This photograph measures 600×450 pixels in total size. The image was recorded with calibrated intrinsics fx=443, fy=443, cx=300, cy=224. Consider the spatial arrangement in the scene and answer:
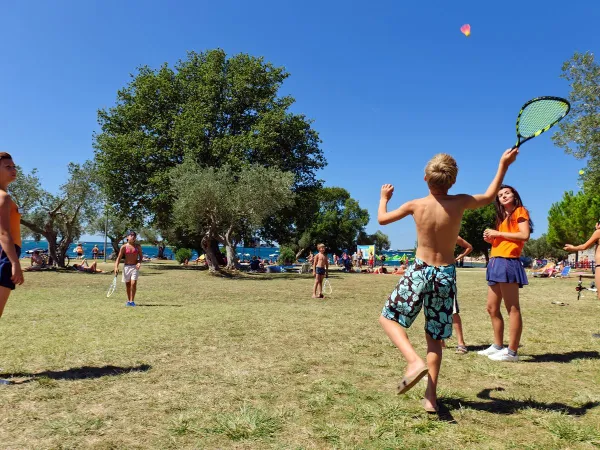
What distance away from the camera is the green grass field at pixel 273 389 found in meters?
3.31

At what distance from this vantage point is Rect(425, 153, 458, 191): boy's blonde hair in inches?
154

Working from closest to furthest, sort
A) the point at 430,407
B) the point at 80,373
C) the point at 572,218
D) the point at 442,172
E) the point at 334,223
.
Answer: the point at 430,407 → the point at 442,172 → the point at 80,373 → the point at 572,218 → the point at 334,223

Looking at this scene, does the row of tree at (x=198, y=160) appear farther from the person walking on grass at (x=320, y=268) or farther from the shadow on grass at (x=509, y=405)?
the shadow on grass at (x=509, y=405)

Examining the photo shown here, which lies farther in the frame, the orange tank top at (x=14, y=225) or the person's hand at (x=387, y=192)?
the orange tank top at (x=14, y=225)

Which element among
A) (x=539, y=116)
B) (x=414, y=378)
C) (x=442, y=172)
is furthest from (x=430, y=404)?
(x=539, y=116)

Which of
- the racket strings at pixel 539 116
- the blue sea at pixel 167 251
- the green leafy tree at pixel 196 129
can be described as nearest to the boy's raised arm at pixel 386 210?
the racket strings at pixel 539 116

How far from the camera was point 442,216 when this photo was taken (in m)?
3.82

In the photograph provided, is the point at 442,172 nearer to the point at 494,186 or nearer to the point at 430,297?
the point at 494,186

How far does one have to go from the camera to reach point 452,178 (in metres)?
3.94

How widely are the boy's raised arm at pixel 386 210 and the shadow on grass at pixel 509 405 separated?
1775 millimetres

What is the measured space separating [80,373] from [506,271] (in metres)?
5.32

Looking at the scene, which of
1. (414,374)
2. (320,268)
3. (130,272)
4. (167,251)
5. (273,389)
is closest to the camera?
(414,374)

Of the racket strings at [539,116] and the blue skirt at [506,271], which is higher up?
the racket strings at [539,116]

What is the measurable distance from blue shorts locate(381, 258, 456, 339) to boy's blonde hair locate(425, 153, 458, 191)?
0.71 meters
